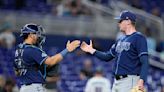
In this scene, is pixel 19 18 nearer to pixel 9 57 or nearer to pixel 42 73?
pixel 9 57

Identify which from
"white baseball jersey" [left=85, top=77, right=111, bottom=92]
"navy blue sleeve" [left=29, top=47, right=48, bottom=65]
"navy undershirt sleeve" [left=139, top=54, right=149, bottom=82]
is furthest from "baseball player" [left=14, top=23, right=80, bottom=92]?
"white baseball jersey" [left=85, top=77, right=111, bottom=92]

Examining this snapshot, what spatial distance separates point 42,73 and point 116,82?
3.49 ft

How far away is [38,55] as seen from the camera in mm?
8711

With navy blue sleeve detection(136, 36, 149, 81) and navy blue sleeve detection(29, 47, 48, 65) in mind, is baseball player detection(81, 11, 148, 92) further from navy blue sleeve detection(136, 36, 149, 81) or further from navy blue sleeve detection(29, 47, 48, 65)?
navy blue sleeve detection(29, 47, 48, 65)

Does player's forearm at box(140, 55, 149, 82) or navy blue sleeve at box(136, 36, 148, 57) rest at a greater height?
navy blue sleeve at box(136, 36, 148, 57)

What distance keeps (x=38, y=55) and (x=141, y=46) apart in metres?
1.43

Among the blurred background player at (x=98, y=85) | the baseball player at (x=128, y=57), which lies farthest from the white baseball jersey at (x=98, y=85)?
the baseball player at (x=128, y=57)

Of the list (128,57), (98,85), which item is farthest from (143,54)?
(98,85)

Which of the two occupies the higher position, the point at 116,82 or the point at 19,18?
the point at 116,82

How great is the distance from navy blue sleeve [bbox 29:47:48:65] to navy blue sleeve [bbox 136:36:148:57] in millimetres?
1287

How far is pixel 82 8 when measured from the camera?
64.6 ft

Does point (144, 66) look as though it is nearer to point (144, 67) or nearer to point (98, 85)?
point (144, 67)

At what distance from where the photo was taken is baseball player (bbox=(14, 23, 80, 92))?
872 cm

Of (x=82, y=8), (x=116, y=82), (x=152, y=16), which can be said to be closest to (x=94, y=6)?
(x=82, y=8)
